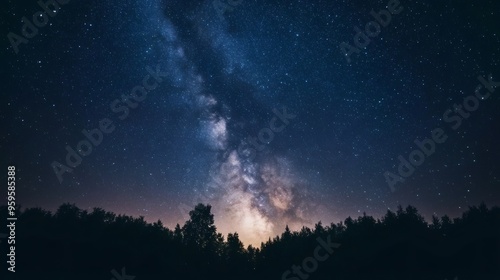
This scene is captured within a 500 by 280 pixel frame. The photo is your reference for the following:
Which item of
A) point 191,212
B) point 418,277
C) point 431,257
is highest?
point 191,212

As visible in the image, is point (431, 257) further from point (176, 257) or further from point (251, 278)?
point (176, 257)

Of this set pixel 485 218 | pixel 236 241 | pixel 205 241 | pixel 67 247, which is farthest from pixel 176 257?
pixel 485 218

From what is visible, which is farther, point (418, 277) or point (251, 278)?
point (251, 278)

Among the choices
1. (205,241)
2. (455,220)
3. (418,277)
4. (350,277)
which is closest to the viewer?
(418,277)

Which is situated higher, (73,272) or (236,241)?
(236,241)

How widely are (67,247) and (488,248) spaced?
66.5 metres

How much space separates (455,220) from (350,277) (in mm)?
24960

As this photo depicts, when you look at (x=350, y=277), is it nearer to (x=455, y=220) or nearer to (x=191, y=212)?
(x=455, y=220)

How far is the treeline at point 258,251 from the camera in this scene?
40000 millimetres

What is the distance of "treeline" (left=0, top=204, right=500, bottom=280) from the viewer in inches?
1575

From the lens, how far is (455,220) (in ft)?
160

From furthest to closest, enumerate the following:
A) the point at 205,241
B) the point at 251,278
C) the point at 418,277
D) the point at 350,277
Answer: the point at 205,241, the point at 251,278, the point at 350,277, the point at 418,277

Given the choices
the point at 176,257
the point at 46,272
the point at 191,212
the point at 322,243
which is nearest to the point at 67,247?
the point at 46,272

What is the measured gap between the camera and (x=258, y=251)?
54312mm
